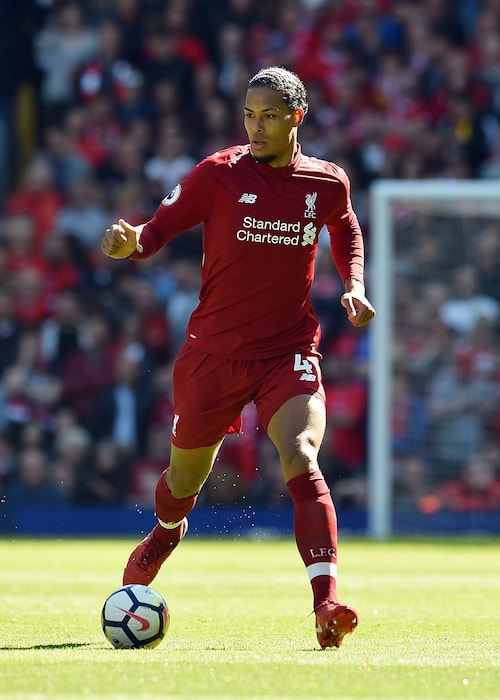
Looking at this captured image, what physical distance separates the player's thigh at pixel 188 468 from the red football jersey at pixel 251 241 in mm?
528

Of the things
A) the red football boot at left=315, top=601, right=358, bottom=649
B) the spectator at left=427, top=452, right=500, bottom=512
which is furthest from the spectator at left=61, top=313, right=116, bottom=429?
the red football boot at left=315, top=601, right=358, bottom=649

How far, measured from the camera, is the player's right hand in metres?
6.74

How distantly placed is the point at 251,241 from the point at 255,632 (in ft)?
6.35

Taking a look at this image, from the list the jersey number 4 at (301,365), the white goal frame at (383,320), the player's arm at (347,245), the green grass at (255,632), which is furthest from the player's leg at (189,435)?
the white goal frame at (383,320)

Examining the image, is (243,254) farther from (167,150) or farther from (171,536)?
(167,150)

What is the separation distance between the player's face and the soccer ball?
224cm

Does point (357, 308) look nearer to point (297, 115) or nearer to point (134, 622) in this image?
point (297, 115)

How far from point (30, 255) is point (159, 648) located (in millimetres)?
12000

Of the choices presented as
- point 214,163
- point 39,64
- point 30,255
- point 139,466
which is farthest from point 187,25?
point 214,163

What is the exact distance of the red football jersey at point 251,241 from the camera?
279 inches

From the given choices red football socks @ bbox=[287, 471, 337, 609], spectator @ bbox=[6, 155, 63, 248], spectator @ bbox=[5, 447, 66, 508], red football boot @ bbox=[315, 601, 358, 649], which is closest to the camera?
red football boot @ bbox=[315, 601, 358, 649]

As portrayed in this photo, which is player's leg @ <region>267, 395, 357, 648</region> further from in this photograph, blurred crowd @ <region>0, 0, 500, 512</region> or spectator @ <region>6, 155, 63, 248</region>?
spectator @ <region>6, 155, 63, 248</region>

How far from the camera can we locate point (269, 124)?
7.00m

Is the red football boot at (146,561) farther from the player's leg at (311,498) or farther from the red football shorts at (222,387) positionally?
the player's leg at (311,498)
